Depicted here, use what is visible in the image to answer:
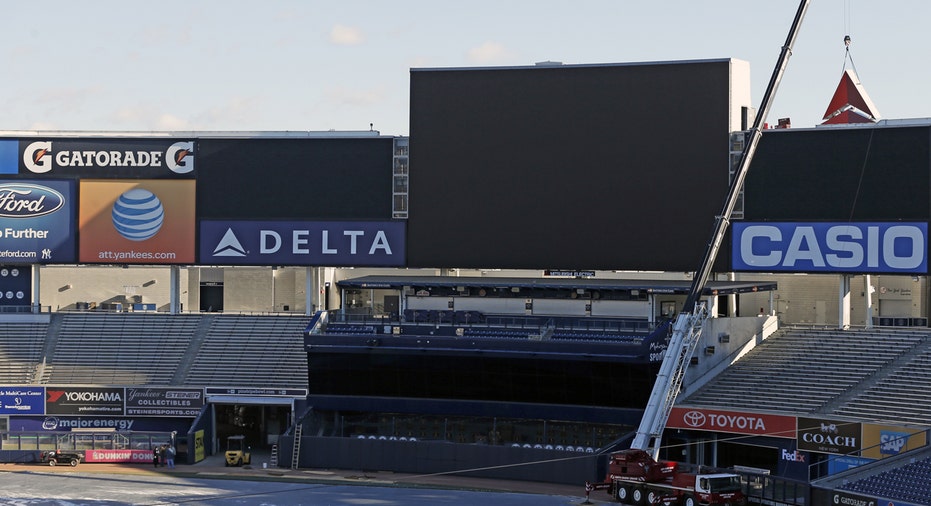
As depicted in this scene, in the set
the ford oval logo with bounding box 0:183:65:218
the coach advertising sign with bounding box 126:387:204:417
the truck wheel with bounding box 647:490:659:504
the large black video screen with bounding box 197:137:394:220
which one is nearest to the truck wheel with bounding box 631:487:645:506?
the truck wheel with bounding box 647:490:659:504

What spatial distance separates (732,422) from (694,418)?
182 centimetres

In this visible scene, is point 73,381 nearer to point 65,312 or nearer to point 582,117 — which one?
point 65,312

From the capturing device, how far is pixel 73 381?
69.9 meters

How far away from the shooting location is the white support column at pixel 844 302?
64812mm

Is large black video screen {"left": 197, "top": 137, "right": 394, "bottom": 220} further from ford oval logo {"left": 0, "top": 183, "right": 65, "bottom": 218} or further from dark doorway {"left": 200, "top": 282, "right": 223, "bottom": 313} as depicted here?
dark doorway {"left": 200, "top": 282, "right": 223, "bottom": 313}

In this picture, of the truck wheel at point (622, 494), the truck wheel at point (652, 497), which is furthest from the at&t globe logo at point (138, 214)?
the truck wheel at point (652, 497)

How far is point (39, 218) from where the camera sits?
74.0 metres

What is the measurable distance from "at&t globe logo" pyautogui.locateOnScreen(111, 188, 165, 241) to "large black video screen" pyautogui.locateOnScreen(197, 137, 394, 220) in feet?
8.44

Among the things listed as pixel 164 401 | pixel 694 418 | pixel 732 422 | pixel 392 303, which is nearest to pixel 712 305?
pixel 694 418

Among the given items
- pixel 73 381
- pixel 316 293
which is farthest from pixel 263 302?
pixel 73 381

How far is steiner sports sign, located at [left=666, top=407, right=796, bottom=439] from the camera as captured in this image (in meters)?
57.1

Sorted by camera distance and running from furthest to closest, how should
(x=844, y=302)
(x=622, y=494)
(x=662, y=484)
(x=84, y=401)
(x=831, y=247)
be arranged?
(x=84, y=401), (x=844, y=302), (x=831, y=247), (x=622, y=494), (x=662, y=484)

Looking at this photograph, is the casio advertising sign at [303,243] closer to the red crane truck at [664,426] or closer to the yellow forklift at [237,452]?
the yellow forklift at [237,452]

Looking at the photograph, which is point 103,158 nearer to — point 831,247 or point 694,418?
point 694,418
